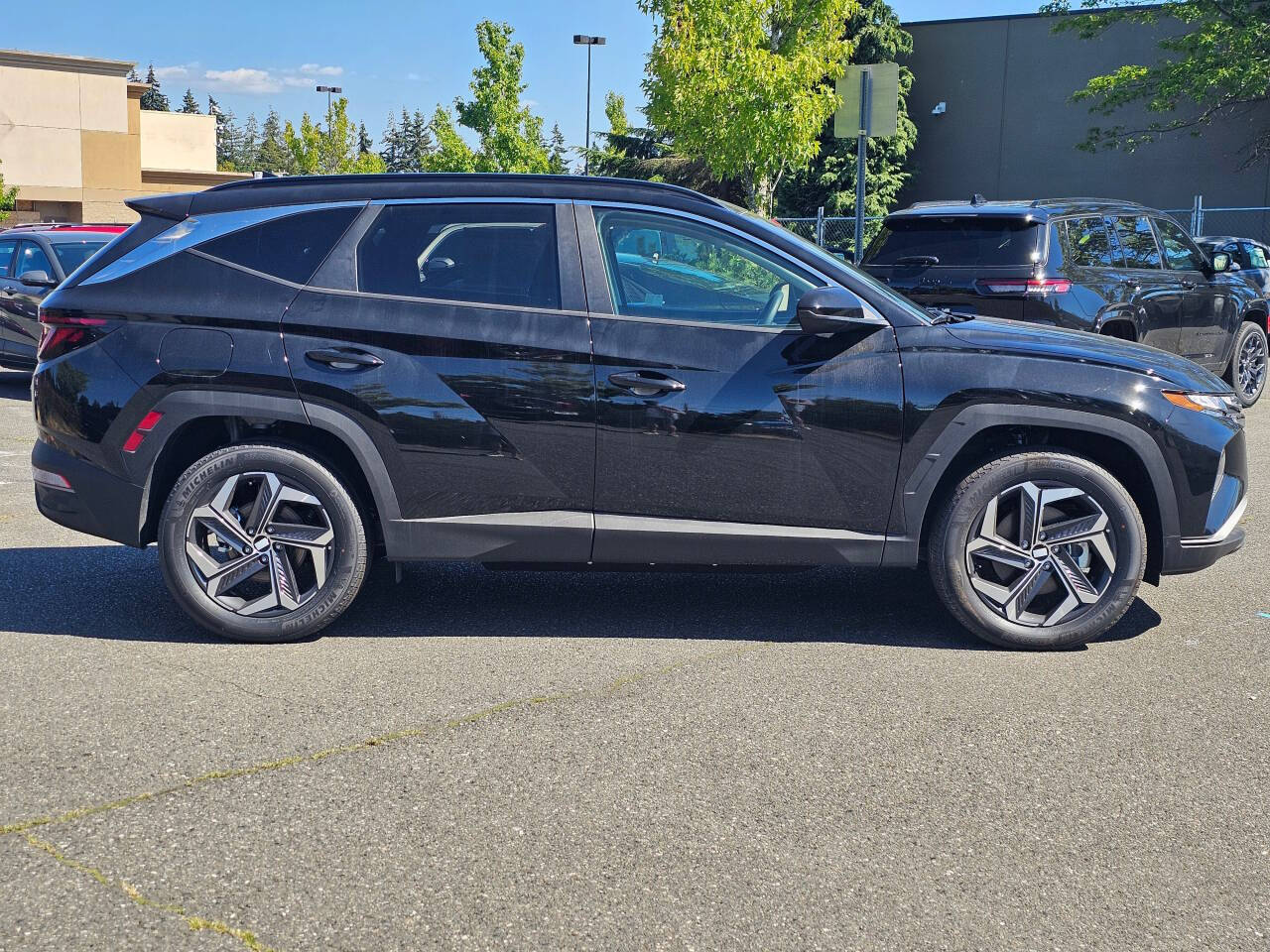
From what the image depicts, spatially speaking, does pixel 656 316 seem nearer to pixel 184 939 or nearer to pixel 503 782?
pixel 503 782

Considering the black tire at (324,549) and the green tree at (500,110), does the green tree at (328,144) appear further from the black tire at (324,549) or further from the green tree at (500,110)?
the black tire at (324,549)

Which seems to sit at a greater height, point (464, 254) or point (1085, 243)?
point (1085, 243)

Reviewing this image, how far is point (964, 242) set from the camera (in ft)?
31.2

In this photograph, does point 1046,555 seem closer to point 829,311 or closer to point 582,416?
point 829,311

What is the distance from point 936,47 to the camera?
3788 centimetres

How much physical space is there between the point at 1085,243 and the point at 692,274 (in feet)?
19.6

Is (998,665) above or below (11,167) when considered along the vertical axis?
below

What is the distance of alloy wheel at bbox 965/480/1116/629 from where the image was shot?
4910 mm

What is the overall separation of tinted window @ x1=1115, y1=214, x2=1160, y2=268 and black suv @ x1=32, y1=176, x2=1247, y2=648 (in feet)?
19.2

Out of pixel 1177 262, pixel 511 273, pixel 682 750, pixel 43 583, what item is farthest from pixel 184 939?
pixel 1177 262

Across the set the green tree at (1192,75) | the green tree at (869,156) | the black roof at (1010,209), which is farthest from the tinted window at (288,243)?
the green tree at (869,156)

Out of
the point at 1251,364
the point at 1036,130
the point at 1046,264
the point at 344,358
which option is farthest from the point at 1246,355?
the point at 1036,130

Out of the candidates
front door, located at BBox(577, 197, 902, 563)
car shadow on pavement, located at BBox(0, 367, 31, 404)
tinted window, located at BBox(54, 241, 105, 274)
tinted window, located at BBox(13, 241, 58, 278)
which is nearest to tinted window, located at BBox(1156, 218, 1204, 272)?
front door, located at BBox(577, 197, 902, 563)

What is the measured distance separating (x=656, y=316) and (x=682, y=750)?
1.74 m
